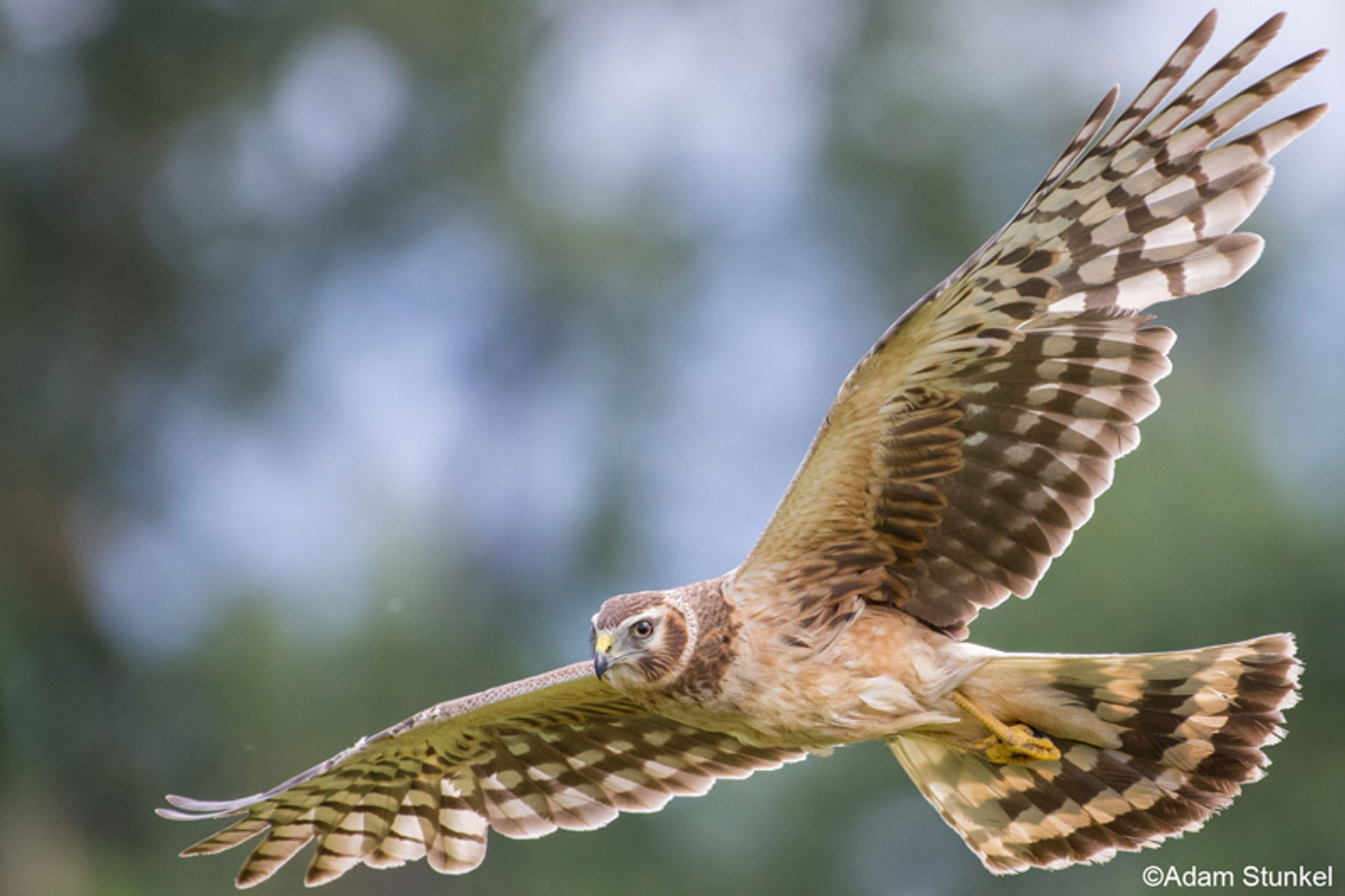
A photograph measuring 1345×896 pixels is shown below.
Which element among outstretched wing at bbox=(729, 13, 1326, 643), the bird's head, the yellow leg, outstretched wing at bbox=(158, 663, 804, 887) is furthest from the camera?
outstretched wing at bbox=(158, 663, 804, 887)

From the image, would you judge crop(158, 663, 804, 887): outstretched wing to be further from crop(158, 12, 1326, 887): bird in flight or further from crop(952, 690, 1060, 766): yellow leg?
crop(952, 690, 1060, 766): yellow leg

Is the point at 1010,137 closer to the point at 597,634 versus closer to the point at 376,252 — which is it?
Answer: the point at 376,252

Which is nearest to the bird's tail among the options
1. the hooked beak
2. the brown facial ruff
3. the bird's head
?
the brown facial ruff

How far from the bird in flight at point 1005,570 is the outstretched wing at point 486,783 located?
36 centimetres

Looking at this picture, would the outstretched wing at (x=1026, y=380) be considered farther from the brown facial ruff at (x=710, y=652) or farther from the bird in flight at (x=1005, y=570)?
the brown facial ruff at (x=710, y=652)

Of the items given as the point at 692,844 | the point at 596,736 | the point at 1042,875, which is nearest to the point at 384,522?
the point at 692,844

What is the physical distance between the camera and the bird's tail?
5.21 m

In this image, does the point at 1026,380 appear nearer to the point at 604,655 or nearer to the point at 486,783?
the point at 604,655

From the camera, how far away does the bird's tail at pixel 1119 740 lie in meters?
5.21

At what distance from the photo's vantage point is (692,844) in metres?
18.0

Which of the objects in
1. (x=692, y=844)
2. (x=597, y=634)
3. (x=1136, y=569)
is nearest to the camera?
(x=597, y=634)

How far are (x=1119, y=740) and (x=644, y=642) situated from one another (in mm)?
1776

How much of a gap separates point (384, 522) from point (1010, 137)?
1123cm

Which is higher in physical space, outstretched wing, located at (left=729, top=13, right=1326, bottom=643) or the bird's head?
outstretched wing, located at (left=729, top=13, right=1326, bottom=643)
